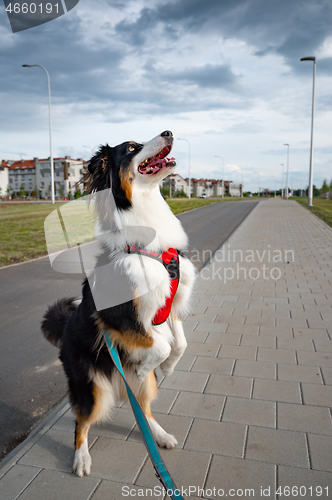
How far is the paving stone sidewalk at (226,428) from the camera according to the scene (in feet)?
7.61

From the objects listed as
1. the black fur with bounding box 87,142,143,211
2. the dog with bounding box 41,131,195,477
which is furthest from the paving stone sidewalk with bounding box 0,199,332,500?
the black fur with bounding box 87,142,143,211

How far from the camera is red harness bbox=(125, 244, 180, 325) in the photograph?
2.38m

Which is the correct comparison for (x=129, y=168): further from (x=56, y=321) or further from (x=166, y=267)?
(x=56, y=321)

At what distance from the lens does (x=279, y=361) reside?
3.94 m

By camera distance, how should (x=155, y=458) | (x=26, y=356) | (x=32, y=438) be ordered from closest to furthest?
(x=155, y=458) → (x=32, y=438) → (x=26, y=356)

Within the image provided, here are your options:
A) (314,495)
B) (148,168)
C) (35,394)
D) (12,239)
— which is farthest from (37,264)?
(314,495)

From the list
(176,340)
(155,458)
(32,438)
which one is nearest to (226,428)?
(176,340)

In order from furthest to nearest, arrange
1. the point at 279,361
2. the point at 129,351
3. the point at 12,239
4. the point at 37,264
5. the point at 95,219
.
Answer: the point at 12,239, the point at 37,264, the point at 279,361, the point at 95,219, the point at 129,351

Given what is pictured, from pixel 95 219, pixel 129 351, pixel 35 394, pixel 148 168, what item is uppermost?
pixel 148 168

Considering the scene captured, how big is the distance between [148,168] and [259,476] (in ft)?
7.31

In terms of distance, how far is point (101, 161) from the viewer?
97.0 inches

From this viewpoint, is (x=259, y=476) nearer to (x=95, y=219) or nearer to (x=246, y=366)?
(x=246, y=366)

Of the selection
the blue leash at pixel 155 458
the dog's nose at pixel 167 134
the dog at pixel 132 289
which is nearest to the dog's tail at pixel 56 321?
the dog at pixel 132 289

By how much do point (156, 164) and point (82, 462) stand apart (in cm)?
216
